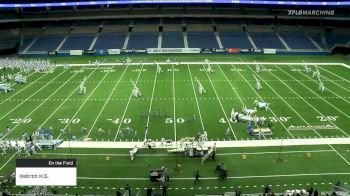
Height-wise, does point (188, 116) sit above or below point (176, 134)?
above

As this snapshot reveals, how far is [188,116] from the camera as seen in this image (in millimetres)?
28312

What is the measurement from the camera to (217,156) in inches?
850

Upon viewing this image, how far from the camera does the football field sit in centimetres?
1950

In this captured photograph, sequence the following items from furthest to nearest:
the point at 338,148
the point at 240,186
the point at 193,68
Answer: the point at 193,68, the point at 338,148, the point at 240,186

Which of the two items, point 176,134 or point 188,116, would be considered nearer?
point 176,134

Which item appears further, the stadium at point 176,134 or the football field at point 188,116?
the football field at point 188,116

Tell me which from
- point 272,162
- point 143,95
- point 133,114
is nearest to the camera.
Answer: point 272,162

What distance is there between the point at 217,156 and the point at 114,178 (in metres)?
5.32

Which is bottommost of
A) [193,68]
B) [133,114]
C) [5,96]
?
[133,114]

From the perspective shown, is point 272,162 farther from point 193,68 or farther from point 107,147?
point 193,68

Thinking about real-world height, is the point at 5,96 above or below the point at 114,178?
above

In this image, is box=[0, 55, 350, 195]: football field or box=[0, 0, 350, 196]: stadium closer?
box=[0, 0, 350, 196]: stadium

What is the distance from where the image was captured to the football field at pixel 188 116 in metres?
19.5

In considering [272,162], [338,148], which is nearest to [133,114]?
[272,162]
